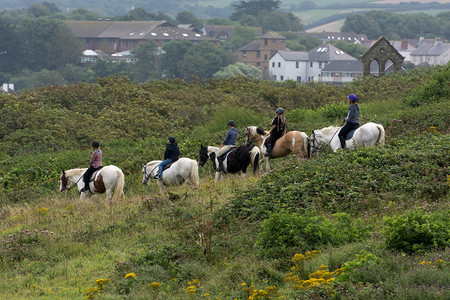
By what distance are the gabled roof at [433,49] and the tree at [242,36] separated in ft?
154

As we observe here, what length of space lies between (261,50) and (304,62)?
18.8 metres

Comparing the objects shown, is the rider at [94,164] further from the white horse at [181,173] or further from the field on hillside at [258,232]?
the white horse at [181,173]

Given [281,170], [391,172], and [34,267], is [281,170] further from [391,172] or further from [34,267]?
[34,267]

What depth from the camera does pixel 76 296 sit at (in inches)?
466

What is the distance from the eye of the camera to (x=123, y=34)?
570 ft

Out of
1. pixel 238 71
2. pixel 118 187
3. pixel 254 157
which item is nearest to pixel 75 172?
pixel 118 187

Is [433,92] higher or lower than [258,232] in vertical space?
higher

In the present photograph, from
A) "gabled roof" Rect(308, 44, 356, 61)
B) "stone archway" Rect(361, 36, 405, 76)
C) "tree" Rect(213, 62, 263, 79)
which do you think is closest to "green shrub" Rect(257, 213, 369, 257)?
"stone archway" Rect(361, 36, 405, 76)

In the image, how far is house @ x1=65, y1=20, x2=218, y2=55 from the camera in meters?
169

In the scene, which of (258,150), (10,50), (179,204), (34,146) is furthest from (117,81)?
(10,50)

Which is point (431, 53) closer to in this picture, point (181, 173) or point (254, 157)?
point (254, 157)

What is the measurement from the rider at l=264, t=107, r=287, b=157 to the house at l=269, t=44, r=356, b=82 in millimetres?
126264

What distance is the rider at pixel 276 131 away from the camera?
2063 centimetres

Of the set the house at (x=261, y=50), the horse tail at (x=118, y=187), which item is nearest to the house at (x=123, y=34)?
the house at (x=261, y=50)
